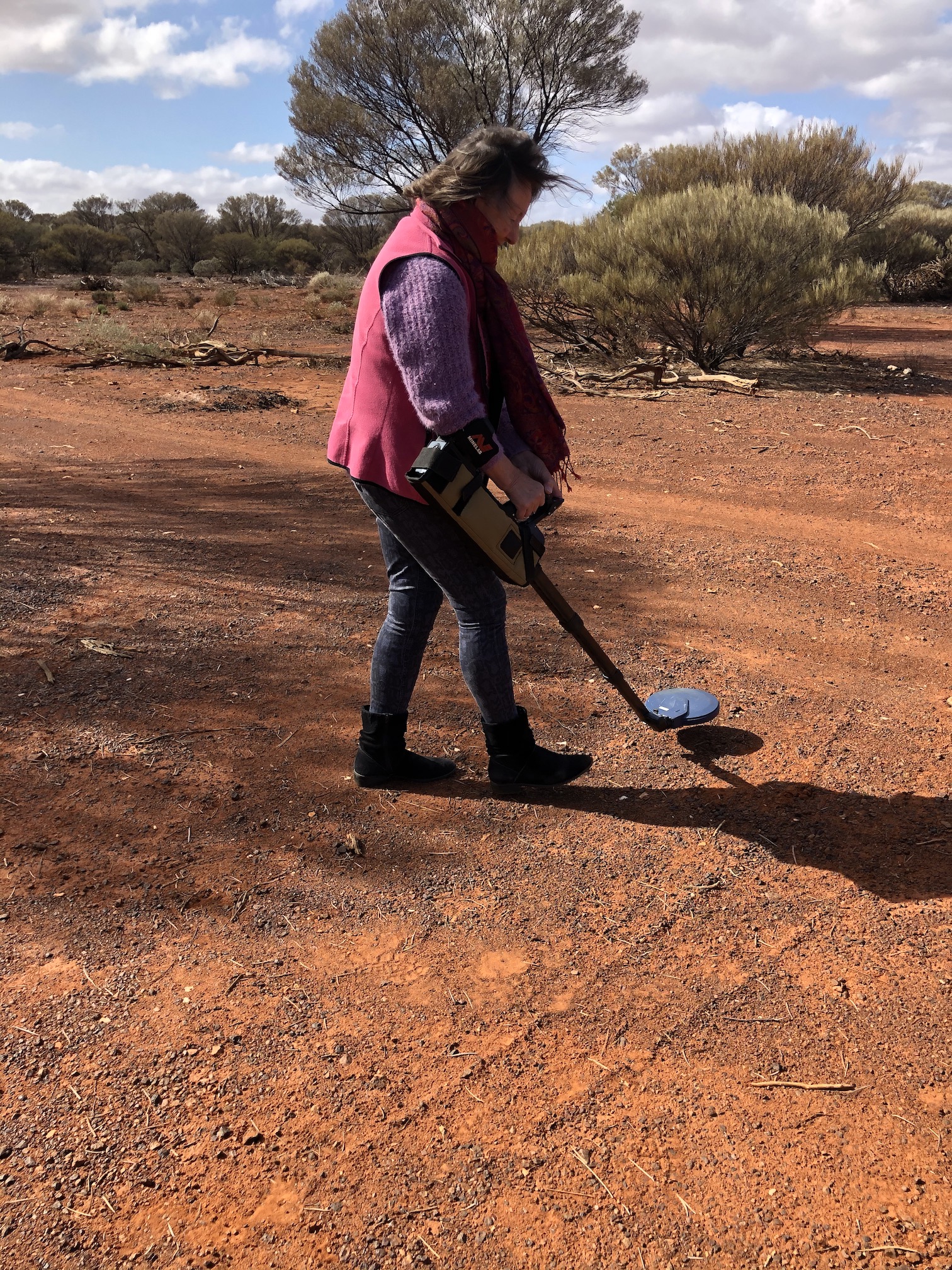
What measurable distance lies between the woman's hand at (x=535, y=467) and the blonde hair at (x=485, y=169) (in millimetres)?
696

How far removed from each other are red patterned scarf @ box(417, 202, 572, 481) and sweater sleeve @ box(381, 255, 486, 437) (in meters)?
0.14

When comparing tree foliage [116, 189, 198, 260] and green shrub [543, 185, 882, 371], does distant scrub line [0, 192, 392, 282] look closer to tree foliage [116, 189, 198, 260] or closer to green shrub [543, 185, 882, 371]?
tree foliage [116, 189, 198, 260]

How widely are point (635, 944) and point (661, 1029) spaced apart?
0.99ft

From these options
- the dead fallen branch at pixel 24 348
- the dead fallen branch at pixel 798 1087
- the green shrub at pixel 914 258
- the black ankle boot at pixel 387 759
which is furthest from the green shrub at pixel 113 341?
the green shrub at pixel 914 258

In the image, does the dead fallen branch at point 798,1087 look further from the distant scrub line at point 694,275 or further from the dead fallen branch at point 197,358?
the dead fallen branch at point 197,358

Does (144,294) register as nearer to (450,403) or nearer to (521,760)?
(521,760)

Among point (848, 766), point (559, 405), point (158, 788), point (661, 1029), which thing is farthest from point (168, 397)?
point (661, 1029)

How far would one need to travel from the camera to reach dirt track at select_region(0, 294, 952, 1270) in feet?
5.84

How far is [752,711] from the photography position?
3666 millimetres

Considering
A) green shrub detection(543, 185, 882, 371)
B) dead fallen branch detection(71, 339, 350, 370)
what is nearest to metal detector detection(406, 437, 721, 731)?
green shrub detection(543, 185, 882, 371)

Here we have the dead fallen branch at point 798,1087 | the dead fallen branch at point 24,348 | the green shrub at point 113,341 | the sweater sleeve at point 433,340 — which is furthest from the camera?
the dead fallen branch at point 24,348

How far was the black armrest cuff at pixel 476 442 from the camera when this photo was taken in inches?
94.6

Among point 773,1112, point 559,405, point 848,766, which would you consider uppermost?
point 559,405

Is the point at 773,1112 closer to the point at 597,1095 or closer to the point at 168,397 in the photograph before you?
the point at 597,1095
